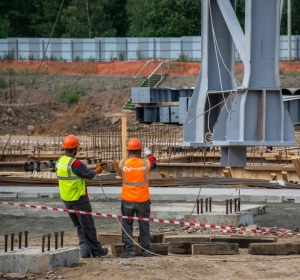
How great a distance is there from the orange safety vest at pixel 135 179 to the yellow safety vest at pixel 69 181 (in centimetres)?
60

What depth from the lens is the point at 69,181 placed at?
10.3 metres

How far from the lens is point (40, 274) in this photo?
9008mm

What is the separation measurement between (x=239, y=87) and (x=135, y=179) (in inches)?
224

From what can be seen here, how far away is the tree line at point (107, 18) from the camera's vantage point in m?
62.0

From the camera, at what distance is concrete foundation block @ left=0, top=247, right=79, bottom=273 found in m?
9.06

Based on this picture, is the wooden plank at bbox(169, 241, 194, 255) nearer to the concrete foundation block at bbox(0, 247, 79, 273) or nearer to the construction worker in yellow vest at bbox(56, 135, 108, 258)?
the construction worker in yellow vest at bbox(56, 135, 108, 258)

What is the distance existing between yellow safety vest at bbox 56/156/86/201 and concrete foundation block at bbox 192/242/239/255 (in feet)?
5.42

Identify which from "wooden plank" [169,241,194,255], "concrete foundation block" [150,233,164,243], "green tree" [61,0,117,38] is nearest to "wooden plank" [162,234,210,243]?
"concrete foundation block" [150,233,164,243]

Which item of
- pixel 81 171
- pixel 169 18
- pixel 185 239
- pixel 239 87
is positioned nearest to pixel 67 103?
pixel 169 18

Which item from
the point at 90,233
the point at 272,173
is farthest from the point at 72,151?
the point at 272,173

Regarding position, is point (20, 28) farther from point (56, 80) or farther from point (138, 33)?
point (56, 80)

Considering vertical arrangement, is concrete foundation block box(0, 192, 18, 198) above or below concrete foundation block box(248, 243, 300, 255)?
below

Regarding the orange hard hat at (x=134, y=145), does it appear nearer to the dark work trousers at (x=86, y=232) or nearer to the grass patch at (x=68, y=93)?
the dark work trousers at (x=86, y=232)

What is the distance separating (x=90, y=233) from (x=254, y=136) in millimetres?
6012
